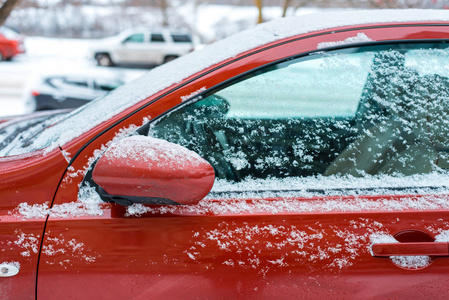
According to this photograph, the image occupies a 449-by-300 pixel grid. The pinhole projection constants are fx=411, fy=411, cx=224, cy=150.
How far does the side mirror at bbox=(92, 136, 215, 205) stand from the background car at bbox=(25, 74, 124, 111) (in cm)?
438

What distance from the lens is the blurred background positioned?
5711mm

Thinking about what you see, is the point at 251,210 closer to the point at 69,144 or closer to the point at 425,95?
the point at 69,144

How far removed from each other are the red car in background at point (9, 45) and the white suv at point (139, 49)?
119 inches

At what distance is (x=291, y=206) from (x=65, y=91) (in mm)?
4868

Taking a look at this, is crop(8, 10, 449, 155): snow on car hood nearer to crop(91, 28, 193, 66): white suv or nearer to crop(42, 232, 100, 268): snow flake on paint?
crop(42, 232, 100, 268): snow flake on paint

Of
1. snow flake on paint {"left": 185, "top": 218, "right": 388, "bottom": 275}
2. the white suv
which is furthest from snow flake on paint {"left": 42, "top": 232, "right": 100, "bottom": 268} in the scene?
the white suv

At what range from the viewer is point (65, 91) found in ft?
18.0

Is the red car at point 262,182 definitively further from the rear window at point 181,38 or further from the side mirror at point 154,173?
the rear window at point 181,38

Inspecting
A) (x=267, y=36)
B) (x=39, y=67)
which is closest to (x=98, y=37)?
(x=39, y=67)

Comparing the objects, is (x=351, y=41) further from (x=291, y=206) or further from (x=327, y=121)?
(x=291, y=206)

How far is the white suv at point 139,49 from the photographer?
17969mm

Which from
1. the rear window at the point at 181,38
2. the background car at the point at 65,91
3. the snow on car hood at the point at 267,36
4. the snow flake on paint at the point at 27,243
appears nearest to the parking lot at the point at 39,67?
the background car at the point at 65,91

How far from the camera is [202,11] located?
29641mm

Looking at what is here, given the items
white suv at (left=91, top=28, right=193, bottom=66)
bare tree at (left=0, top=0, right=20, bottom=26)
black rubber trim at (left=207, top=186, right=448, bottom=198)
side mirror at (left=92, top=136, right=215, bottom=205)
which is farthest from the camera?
white suv at (left=91, top=28, right=193, bottom=66)
